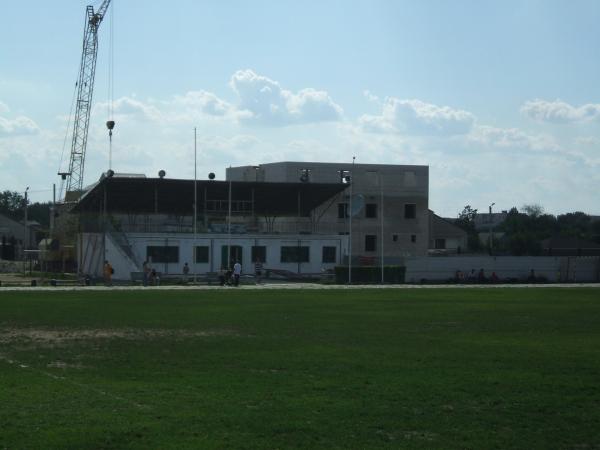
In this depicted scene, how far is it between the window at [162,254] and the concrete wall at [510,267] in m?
20.1

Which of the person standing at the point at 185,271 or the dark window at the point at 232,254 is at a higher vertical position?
the dark window at the point at 232,254

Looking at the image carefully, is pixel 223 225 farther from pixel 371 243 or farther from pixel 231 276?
pixel 371 243

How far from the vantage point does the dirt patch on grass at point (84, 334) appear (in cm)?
2750

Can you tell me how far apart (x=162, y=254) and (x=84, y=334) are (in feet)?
171

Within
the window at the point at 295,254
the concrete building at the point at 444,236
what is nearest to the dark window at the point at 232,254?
the window at the point at 295,254

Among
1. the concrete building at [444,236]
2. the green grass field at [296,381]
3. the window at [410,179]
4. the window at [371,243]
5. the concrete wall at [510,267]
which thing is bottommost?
the green grass field at [296,381]

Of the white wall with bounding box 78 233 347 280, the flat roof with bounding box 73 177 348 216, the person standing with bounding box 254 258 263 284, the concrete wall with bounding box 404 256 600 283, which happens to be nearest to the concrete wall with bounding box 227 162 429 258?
the flat roof with bounding box 73 177 348 216

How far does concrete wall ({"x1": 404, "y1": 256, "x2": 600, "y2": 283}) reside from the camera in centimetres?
8406

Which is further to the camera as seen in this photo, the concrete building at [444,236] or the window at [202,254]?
the concrete building at [444,236]

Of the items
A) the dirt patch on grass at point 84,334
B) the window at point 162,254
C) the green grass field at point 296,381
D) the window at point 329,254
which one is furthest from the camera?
the window at point 329,254

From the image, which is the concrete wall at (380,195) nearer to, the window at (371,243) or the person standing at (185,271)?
the window at (371,243)

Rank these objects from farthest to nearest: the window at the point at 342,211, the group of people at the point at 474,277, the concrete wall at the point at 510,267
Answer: the window at the point at 342,211 → the concrete wall at the point at 510,267 → the group of people at the point at 474,277

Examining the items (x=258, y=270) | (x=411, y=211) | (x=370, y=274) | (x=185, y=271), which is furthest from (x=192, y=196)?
(x=411, y=211)

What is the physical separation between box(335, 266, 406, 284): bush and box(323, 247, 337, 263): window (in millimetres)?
10349
